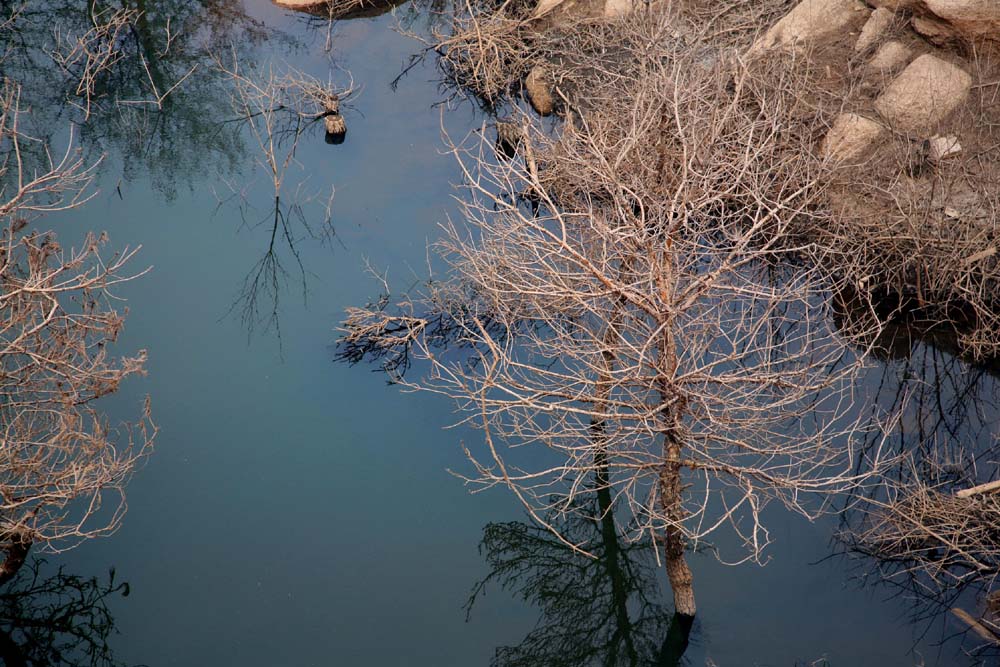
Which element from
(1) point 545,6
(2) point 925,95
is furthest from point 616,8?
(2) point 925,95

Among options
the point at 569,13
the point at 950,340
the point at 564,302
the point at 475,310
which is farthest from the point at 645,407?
the point at 569,13

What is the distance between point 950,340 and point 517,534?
17.1 ft

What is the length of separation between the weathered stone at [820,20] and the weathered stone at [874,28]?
27 cm

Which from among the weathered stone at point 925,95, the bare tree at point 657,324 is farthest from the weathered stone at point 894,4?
the bare tree at point 657,324

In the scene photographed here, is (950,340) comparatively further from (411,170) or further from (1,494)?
(1,494)

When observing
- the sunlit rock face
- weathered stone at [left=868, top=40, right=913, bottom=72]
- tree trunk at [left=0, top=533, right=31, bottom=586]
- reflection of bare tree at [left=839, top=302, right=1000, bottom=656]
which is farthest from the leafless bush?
reflection of bare tree at [left=839, top=302, right=1000, bottom=656]

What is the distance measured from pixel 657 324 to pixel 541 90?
7.97 meters

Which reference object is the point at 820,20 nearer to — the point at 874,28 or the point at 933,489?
the point at 874,28

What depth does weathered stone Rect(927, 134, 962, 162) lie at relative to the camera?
471 inches

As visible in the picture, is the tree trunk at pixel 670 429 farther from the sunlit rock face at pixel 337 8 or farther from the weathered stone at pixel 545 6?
the sunlit rock face at pixel 337 8

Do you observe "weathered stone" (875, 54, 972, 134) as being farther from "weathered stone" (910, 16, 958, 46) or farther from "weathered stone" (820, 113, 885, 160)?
"weathered stone" (910, 16, 958, 46)

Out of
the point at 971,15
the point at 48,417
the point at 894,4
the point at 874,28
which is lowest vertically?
the point at 48,417

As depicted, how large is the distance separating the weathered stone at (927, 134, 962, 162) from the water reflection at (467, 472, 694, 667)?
17.9 feet

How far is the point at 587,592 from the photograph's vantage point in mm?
9867
